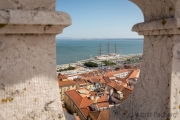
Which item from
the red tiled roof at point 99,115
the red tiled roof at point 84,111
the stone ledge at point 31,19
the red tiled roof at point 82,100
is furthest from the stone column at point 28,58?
the red tiled roof at point 82,100

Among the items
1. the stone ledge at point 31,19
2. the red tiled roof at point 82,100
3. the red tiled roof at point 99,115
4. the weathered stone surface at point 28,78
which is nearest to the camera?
the stone ledge at point 31,19

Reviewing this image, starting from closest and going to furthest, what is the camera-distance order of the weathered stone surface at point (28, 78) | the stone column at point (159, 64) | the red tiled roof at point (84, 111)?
the weathered stone surface at point (28, 78), the stone column at point (159, 64), the red tiled roof at point (84, 111)

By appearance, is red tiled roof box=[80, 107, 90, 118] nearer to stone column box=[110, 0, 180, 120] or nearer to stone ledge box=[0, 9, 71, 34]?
stone column box=[110, 0, 180, 120]

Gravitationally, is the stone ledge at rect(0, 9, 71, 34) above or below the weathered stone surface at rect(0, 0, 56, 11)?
below

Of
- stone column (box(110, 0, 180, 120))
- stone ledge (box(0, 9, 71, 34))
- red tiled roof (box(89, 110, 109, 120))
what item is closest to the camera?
stone ledge (box(0, 9, 71, 34))

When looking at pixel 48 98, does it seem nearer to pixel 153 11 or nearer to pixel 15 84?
pixel 15 84

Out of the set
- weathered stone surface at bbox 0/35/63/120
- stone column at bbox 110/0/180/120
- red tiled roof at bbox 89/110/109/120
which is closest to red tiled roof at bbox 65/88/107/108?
red tiled roof at bbox 89/110/109/120

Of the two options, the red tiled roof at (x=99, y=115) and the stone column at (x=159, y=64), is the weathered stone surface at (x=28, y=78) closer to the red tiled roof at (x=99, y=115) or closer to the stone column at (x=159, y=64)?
the stone column at (x=159, y=64)
